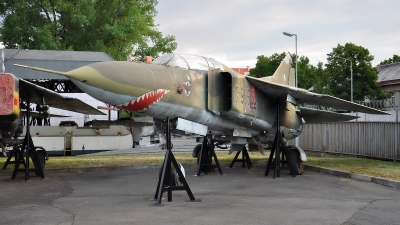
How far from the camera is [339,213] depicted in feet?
23.4

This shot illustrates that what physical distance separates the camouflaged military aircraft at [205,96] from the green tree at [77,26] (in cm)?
2429

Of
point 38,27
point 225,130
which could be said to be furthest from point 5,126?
point 38,27

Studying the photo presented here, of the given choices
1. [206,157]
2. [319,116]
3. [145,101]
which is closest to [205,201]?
[145,101]

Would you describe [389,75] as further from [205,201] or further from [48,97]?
[205,201]

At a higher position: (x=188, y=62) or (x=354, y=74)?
(x=354, y=74)

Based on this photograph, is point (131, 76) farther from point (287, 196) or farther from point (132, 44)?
point (132, 44)

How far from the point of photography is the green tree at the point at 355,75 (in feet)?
132

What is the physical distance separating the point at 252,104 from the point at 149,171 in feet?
14.3

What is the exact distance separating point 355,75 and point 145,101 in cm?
3650

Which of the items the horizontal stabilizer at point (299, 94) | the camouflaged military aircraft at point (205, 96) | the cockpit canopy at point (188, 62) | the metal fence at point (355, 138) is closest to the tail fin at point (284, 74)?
the camouflaged military aircraft at point (205, 96)

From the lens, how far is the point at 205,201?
27.5ft

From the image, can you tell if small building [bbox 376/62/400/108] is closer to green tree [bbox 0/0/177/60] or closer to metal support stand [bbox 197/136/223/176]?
green tree [bbox 0/0/177/60]

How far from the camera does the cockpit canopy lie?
9528 millimetres

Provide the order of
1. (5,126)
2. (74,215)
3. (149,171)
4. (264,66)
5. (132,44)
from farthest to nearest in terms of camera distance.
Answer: (264,66), (132,44), (149,171), (5,126), (74,215)
